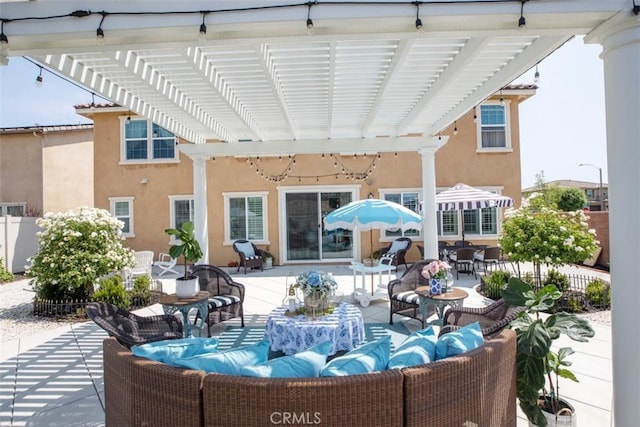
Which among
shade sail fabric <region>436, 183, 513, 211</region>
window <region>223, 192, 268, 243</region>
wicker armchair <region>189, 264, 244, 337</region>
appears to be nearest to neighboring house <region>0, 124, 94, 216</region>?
window <region>223, 192, 268, 243</region>

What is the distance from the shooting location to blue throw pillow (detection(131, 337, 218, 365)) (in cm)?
234

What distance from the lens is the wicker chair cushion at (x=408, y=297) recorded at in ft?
17.9

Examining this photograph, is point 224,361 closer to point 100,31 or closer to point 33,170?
point 100,31

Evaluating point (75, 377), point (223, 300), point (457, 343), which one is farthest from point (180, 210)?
point (457, 343)

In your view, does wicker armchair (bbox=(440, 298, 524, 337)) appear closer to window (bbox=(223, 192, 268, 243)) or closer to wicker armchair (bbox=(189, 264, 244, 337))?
wicker armchair (bbox=(189, 264, 244, 337))

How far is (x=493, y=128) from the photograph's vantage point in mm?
12398

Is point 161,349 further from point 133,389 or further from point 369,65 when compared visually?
point 369,65

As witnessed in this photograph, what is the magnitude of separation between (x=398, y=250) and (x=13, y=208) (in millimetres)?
16506

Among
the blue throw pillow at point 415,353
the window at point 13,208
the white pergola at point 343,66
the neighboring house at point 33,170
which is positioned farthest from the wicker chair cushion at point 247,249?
the window at point 13,208

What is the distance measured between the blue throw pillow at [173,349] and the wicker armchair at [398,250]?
26.8 feet

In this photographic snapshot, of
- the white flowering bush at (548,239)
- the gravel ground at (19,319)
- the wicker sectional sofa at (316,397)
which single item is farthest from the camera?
the white flowering bush at (548,239)

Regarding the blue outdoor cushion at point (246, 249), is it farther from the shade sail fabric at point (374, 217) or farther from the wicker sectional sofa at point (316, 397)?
the wicker sectional sofa at point (316, 397)

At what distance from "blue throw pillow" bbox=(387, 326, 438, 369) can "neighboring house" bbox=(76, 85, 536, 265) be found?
9.71 m

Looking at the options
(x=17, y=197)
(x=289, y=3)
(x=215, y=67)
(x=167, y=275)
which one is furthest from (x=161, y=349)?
(x=17, y=197)
